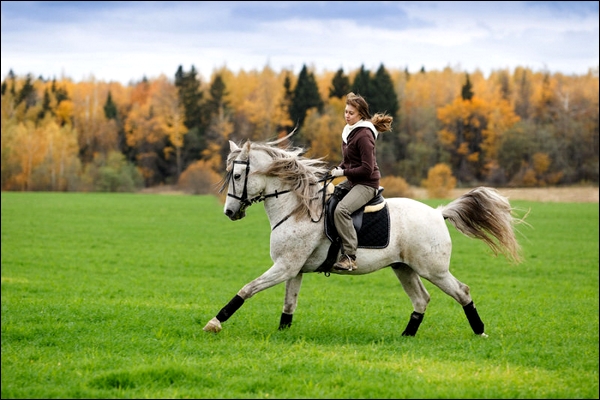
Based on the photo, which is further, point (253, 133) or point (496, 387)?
point (253, 133)

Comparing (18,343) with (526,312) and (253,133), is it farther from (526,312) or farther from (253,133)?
(253,133)

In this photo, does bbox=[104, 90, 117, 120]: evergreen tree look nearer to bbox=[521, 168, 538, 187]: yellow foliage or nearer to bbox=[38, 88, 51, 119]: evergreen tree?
bbox=[38, 88, 51, 119]: evergreen tree

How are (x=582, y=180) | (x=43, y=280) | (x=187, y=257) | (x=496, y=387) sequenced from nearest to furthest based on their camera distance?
1. (x=496, y=387)
2. (x=43, y=280)
3. (x=187, y=257)
4. (x=582, y=180)

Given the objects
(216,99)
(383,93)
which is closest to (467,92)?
(383,93)

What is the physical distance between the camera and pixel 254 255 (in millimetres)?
26297

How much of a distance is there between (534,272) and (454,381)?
16.6 metres

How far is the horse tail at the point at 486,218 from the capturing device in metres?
10.7

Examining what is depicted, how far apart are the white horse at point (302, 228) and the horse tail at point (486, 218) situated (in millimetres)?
480

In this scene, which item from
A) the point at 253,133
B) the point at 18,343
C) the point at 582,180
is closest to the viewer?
the point at 18,343

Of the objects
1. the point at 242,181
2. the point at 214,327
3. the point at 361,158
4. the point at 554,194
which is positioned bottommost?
the point at 214,327

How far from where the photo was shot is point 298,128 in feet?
290

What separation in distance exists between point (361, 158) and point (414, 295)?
7.61ft

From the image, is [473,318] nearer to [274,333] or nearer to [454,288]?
[454,288]

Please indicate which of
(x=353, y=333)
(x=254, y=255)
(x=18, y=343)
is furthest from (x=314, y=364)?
(x=254, y=255)
